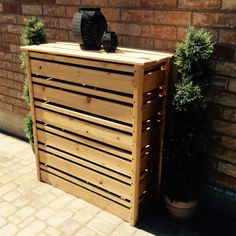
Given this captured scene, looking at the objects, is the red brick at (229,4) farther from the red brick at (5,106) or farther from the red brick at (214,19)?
the red brick at (5,106)

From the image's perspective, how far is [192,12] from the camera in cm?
372

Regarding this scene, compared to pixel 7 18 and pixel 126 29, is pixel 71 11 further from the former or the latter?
pixel 7 18

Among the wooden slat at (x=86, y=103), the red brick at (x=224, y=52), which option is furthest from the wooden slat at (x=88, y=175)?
the red brick at (x=224, y=52)

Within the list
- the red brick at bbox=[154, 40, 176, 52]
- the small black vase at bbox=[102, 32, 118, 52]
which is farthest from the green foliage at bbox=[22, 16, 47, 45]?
the red brick at bbox=[154, 40, 176, 52]

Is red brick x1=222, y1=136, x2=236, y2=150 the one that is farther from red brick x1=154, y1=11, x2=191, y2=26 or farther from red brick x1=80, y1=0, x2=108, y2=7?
red brick x1=80, y1=0, x2=108, y2=7

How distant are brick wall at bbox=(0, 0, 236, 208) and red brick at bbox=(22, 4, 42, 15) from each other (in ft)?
0.31

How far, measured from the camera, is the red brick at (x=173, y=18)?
3.78 meters

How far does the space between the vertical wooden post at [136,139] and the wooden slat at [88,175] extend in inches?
4.2

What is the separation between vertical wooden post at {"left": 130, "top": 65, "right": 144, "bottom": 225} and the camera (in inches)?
134

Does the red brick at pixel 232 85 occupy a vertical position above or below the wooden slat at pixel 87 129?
above

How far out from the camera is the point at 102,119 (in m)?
3.87

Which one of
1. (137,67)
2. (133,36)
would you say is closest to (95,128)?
(137,67)

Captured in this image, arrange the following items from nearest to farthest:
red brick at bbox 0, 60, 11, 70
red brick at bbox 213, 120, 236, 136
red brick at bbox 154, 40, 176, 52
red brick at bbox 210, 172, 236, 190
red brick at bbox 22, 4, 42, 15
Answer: red brick at bbox 213, 120, 236, 136, red brick at bbox 154, 40, 176, 52, red brick at bbox 210, 172, 236, 190, red brick at bbox 22, 4, 42, 15, red brick at bbox 0, 60, 11, 70

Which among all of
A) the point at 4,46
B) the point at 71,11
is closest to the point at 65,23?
the point at 71,11
